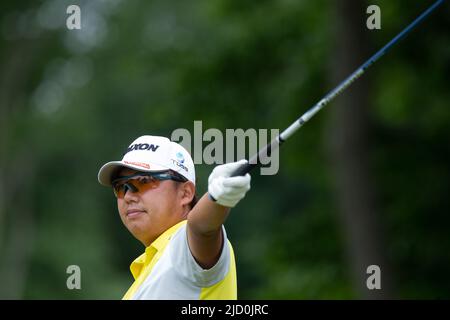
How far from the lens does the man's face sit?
5.12 m

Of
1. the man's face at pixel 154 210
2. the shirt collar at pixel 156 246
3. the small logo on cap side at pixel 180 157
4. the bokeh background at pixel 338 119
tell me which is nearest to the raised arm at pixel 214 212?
the shirt collar at pixel 156 246

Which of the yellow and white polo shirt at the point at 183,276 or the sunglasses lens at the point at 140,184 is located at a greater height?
the sunglasses lens at the point at 140,184

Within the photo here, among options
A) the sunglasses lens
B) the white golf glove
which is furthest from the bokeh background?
the white golf glove

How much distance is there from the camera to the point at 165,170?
5137mm

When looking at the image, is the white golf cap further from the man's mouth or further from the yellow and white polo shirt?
the yellow and white polo shirt

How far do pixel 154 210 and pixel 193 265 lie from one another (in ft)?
2.08

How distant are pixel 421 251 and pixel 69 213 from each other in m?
28.6

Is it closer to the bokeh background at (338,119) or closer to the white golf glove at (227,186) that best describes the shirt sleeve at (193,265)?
the white golf glove at (227,186)

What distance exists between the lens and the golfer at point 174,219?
14.5ft

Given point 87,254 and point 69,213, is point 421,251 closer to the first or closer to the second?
point 87,254

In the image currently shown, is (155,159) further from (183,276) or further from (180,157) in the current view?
(183,276)

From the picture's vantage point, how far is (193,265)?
14.9 feet
